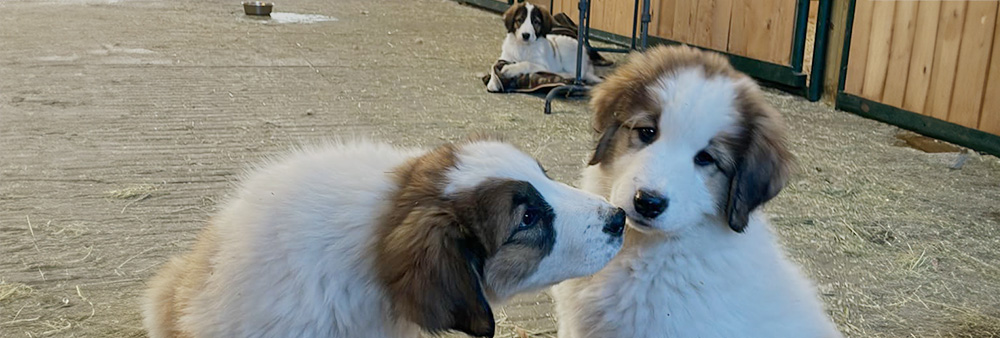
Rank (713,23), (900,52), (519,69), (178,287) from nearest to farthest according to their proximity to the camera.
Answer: (178,287) → (900,52) → (519,69) → (713,23)

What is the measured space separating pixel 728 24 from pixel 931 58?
7.92 ft

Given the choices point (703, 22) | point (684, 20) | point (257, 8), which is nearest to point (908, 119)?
point (703, 22)

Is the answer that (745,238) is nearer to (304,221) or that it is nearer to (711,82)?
(711,82)

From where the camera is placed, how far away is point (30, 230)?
4031mm

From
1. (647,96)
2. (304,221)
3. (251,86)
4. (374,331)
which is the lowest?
(251,86)

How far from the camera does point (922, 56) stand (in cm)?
664

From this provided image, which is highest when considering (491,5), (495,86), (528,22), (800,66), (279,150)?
(528,22)

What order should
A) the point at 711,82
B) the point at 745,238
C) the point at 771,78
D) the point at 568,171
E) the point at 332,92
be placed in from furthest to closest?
1. the point at 771,78
2. the point at 332,92
3. the point at 568,171
4. the point at 745,238
5. the point at 711,82

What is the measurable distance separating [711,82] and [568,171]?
9.16ft

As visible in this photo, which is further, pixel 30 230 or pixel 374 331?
pixel 30 230

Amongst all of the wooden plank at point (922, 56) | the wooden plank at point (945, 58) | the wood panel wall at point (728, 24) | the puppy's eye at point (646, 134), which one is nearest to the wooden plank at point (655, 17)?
the wood panel wall at point (728, 24)

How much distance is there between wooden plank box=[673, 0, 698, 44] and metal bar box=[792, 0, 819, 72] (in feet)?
5.34

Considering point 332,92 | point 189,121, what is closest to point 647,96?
point 189,121

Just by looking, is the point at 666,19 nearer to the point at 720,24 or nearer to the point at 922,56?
the point at 720,24
